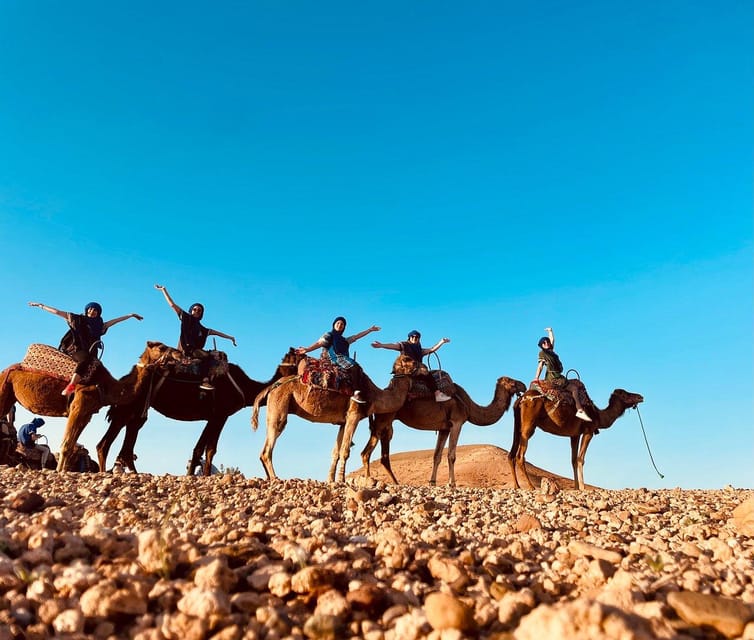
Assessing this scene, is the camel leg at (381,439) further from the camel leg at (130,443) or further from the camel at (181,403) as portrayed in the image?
the camel leg at (130,443)

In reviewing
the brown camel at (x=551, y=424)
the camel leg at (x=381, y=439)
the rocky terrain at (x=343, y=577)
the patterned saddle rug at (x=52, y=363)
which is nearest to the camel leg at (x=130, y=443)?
the patterned saddle rug at (x=52, y=363)

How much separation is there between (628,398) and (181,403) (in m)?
11.5

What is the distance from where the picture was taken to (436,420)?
14.6 metres

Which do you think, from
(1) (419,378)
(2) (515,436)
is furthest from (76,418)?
(2) (515,436)

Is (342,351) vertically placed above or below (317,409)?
above

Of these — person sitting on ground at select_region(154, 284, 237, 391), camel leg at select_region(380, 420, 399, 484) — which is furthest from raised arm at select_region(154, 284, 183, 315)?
camel leg at select_region(380, 420, 399, 484)

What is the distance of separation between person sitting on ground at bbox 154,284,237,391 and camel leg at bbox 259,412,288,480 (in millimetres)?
1648

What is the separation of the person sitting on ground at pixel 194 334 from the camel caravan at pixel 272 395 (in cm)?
2

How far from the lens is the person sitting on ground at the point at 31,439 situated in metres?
17.8

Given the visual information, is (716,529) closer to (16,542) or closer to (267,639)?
(267,639)

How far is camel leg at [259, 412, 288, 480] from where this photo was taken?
12.0 metres

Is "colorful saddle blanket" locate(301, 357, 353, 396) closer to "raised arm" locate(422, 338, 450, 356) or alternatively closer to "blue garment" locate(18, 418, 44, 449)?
"raised arm" locate(422, 338, 450, 356)

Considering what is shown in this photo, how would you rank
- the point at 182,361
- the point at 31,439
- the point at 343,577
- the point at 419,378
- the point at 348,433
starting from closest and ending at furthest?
the point at 343,577 < the point at 348,433 < the point at 182,361 < the point at 419,378 < the point at 31,439

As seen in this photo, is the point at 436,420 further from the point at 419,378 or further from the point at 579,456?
the point at 579,456
